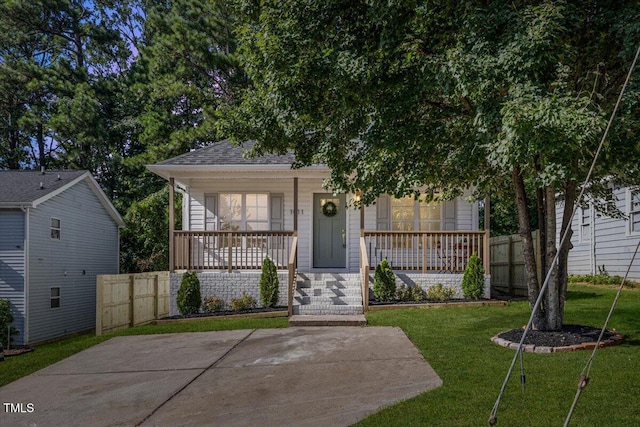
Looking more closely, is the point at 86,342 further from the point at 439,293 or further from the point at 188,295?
the point at 439,293

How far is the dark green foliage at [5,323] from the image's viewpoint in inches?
448

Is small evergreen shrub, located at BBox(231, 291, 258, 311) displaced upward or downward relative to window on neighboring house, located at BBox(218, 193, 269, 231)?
downward

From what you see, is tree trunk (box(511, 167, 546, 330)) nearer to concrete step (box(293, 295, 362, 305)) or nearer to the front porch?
concrete step (box(293, 295, 362, 305))

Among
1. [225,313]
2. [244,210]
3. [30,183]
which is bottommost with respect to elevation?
[225,313]

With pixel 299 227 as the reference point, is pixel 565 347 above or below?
below

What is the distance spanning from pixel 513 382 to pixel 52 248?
12.7 metres

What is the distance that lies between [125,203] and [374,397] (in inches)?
762

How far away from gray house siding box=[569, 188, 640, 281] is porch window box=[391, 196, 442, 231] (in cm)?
376

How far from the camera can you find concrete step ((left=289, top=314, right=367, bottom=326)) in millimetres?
8906

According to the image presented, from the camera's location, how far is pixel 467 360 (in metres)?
5.81

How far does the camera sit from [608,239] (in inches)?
562

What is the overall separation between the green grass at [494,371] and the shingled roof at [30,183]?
553 cm

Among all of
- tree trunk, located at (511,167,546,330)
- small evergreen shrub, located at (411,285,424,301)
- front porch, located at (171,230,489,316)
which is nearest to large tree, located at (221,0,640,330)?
tree trunk, located at (511,167,546,330)

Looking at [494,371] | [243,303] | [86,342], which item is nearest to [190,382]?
[494,371]
